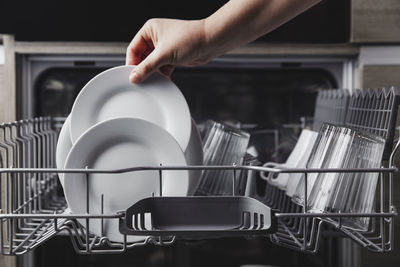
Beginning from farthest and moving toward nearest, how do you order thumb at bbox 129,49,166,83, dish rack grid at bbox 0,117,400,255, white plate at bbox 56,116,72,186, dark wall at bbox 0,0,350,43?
dark wall at bbox 0,0,350,43 < white plate at bbox 56,116,72,186 < thumb at bbox 129,49,166,83 < dish rack grid at bbox 0,117,400,255

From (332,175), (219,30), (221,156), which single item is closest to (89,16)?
(221,156)

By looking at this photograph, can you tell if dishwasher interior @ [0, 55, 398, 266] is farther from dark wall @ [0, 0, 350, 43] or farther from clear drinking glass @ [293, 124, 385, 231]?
clear drinking glass @ [293, 124, 385, 231]

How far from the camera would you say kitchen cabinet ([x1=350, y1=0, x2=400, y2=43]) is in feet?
3.99

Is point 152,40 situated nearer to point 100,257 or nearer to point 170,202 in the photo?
point 170,202

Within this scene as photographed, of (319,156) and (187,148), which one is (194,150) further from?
(319,156)

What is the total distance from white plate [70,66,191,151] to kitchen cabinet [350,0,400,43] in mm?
563

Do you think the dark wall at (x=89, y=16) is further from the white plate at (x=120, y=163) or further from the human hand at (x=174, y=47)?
the white plate at (x=120, y=163)

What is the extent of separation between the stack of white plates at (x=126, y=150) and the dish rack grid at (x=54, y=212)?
0.03 m

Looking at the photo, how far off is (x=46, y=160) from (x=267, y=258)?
617 mm

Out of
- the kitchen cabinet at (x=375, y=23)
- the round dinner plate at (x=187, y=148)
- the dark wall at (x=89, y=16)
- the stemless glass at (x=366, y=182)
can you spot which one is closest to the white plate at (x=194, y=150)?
the round dinner plate at (x=187, y=148)

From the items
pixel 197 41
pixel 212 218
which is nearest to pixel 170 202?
pixel 212 218

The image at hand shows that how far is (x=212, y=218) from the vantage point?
25.4 inches

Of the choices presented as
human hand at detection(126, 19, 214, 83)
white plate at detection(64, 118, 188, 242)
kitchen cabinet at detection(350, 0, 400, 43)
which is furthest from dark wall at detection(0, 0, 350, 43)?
white plate at detection(64, 118, 188, 242)

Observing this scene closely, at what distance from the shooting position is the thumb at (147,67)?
2.52ft
